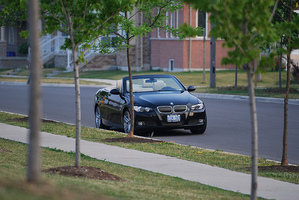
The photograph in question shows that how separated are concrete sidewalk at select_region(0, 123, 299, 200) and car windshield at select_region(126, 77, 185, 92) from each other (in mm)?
2990

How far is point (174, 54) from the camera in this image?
41.7 m

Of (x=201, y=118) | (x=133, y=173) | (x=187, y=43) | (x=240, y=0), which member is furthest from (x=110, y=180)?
(x=187, y=43)

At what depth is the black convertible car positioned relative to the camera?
47.4 ft

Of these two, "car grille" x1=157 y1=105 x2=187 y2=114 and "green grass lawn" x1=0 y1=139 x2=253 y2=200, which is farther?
"car grille" x1=157 y1=105 x2=187 y2=114

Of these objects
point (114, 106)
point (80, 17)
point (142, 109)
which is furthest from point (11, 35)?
point (80, 17)

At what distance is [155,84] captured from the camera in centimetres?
1581

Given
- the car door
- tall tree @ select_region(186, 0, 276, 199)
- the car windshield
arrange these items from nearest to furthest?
1. tall tree @ select_region(186, 0, 276, 199)
2. the car door
3. the car windshield

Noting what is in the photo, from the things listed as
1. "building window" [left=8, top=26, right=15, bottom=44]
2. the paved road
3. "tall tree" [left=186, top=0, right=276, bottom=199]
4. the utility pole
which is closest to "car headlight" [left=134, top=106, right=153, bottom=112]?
the paved road

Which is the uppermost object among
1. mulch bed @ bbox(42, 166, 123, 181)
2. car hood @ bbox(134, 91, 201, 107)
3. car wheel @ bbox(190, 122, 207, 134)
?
car hood @ bbox(134, 91, 201, 107)

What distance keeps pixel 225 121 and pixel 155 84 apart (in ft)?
9.22

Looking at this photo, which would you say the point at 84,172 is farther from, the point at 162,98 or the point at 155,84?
the point at 155,84

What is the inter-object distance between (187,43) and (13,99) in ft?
58.5

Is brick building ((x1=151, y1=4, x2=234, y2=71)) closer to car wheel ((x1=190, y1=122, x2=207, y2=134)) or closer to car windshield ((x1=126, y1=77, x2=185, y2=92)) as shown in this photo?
car windshield ((x1=126, y1=77, x2=185, y2=92))

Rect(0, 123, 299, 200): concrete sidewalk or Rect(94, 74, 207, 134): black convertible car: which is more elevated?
Rect(94, 74, 207, 134): black convertible car
